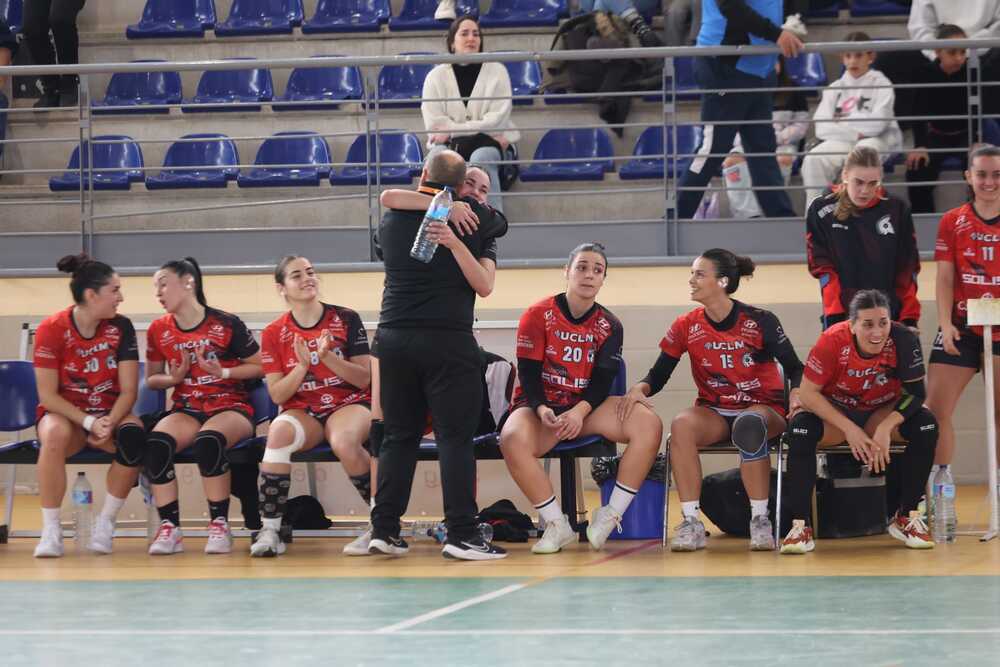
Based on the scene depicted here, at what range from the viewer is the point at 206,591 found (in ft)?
19.0

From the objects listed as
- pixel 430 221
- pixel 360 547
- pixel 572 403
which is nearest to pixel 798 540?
pixel 572 403

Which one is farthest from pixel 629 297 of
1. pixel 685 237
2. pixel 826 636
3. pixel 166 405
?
pixel 826 636

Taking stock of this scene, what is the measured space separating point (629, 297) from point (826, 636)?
452 centimetres

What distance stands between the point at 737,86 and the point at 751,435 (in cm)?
306

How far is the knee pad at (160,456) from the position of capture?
23.3ft

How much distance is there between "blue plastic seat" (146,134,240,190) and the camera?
10883mm

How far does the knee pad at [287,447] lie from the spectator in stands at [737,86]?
3003 mm

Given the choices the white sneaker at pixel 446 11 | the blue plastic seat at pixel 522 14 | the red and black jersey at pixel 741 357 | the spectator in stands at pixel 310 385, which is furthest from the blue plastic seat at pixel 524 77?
the red and black jersey at pixel 741 357

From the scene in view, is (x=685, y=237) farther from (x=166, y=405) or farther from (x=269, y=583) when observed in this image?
(x=269, y=583)

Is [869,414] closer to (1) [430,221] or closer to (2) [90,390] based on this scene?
(1) [430,221]

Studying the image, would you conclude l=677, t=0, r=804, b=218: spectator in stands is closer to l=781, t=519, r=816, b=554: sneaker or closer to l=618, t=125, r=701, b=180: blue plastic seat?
l=618, t=125, r=701, b=180: blue plastic seat

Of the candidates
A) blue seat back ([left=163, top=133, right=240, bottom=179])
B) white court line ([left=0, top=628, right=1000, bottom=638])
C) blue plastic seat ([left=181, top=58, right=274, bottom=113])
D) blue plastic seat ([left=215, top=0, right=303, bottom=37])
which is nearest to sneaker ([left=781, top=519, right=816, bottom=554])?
white court line ([left=0, top=628, right=1000, bottom=638])

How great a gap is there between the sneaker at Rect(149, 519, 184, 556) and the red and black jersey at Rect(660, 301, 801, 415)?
2.63 m

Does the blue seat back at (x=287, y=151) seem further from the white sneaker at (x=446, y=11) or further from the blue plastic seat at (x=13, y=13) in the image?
A: the blue plastic seat at (x=13, y=13)
